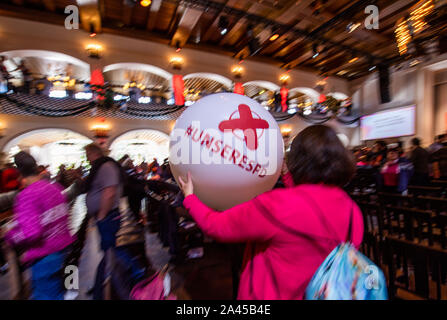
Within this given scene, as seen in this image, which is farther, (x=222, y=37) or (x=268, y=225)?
(x=222, y=37)

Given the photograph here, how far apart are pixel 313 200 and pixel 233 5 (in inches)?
248

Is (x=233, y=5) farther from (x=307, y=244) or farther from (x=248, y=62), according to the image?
(x=307, y=244)

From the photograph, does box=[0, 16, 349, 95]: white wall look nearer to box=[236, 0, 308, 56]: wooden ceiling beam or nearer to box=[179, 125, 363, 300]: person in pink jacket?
box=[236, 0, 308, 56]: wooden ceiling beam

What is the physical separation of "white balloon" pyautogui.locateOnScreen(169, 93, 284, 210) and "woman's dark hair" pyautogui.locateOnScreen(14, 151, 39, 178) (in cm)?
134

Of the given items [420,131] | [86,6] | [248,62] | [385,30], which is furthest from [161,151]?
[420,131]

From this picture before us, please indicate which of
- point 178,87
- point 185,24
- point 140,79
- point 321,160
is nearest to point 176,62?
point 178,87

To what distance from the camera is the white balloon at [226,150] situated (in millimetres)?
887

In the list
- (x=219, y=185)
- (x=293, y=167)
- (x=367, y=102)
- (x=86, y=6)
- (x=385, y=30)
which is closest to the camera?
(x=293, y=167)

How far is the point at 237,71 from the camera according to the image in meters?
8.56

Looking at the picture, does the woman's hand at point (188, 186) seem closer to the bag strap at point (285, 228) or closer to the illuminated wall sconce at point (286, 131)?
the bag strap at point (285, 228)

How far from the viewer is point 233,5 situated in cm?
541

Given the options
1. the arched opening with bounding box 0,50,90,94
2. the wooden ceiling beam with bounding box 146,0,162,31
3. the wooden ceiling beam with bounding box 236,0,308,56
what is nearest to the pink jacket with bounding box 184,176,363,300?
the wooden ceiling beam with bounding box 236,0,308,56

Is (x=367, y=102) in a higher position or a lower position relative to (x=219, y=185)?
higher

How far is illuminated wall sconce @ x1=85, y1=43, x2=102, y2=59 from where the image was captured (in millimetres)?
6477
